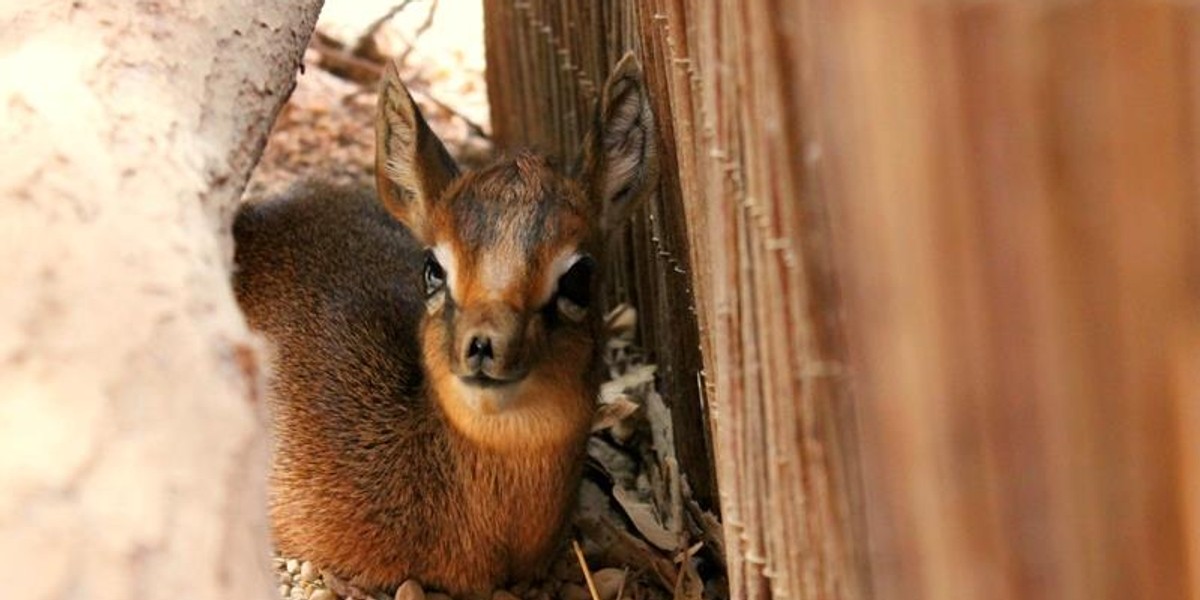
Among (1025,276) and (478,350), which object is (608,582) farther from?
(1025,276)

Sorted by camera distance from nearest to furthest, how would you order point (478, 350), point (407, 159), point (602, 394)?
point (478, 350)
point (407, 159)
point (602, 394)

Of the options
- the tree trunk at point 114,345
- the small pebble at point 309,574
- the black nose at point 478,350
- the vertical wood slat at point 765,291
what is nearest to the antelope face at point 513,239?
the black nose at point 478,350

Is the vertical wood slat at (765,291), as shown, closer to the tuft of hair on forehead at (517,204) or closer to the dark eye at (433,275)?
the tuft of hair on forehead at (517,204)

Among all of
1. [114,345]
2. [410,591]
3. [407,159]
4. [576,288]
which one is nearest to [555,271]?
[576,288]

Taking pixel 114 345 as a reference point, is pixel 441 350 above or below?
above

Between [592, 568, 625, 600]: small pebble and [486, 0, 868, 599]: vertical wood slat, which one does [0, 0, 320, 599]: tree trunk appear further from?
[592, 568, 625, 600]: small pebble

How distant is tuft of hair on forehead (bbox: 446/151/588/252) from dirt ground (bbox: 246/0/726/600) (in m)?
0.82

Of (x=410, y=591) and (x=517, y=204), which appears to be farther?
(x=410, y=591)

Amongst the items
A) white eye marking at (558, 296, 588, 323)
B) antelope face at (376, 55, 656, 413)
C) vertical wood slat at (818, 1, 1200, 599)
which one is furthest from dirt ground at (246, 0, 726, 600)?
vertical wood slat at (818, 1, 1200, 599)

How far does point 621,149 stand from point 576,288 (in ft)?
0.98

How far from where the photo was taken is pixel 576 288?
9.99 feet

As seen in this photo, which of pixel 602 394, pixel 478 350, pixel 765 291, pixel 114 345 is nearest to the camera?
pixel 114 345

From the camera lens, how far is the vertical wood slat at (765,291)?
177 cm

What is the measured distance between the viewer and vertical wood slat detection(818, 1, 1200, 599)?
1401mm
